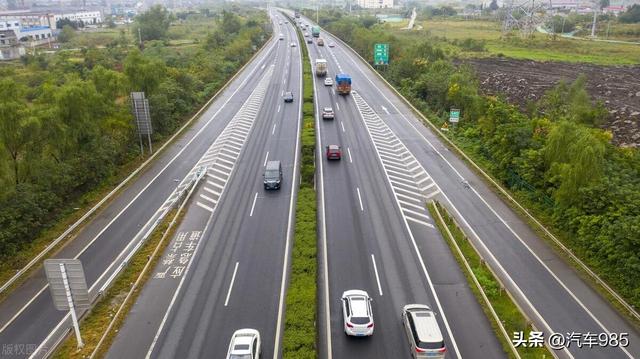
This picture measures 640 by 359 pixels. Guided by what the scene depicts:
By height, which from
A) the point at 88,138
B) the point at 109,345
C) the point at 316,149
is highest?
the point at 88,138

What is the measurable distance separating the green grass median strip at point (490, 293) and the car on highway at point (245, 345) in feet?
43.6

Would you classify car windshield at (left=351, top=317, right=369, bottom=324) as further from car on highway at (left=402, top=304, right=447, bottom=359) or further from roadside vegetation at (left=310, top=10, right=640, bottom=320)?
roadside vegetation at (left=310, top=10, right=640, bottom=320)

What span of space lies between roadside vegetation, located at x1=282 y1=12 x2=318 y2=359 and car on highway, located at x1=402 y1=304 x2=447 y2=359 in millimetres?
5109

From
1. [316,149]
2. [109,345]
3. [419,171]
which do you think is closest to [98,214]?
[109,345]

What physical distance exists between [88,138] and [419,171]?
33.3 m

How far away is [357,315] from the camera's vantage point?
25.1m

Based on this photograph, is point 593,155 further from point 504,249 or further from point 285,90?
point 285,90

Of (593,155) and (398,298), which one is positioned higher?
(593,155)

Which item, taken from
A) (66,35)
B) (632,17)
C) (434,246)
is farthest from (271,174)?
(632,17)

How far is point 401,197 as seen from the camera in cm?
4275

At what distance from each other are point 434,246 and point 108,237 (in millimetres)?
25303

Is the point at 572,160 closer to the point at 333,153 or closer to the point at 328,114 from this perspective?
the point at 333,153

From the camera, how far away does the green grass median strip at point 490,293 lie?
24.8 m

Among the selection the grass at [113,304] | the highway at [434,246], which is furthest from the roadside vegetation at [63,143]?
the highway at [434,246]
